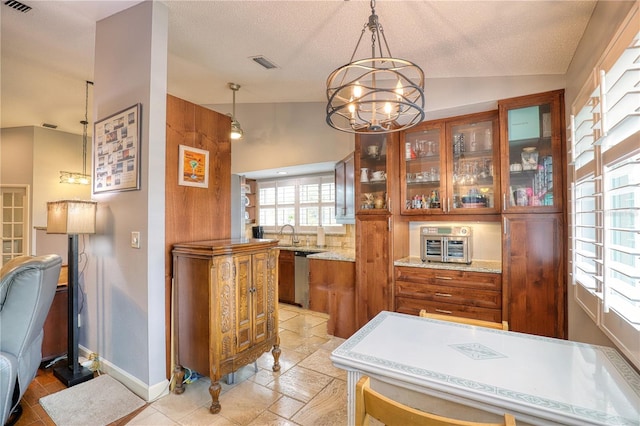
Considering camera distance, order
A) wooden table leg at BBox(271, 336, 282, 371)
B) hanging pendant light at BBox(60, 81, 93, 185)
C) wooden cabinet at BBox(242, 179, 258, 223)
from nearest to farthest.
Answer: wooden table leg at BBox(271, 336, 282, 371) → hanging pendant light at BBox(60, 81, 93, 185) → wooden cabinet at BBox(242, 179, 258, 223)

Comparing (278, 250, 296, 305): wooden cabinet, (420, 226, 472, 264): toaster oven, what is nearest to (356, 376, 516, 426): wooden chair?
(420, 226, 472, 264): toaster oven

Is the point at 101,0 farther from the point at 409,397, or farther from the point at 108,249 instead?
the point at 409,397

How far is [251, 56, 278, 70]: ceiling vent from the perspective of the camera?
285 cm

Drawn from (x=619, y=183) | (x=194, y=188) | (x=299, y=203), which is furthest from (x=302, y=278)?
(x=619, y=183)

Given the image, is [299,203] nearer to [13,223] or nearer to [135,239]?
[135,239]

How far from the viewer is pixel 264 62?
9.66ft

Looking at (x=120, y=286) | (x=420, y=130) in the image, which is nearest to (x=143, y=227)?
(x=120, y=286)

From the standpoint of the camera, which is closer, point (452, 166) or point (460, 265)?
point (460, 265)

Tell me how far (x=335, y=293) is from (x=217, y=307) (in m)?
1.69

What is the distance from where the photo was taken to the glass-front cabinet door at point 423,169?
3.24 metres

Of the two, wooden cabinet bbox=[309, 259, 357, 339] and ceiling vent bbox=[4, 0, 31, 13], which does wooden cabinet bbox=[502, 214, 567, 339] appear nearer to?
wooden cabinet bbox=[309, 259, 357, 339]

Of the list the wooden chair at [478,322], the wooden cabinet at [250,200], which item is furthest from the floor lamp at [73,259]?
the wooden cabinet at [250,200]

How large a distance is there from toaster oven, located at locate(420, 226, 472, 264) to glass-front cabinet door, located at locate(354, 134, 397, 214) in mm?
587

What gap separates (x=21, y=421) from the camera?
198 centimetres
